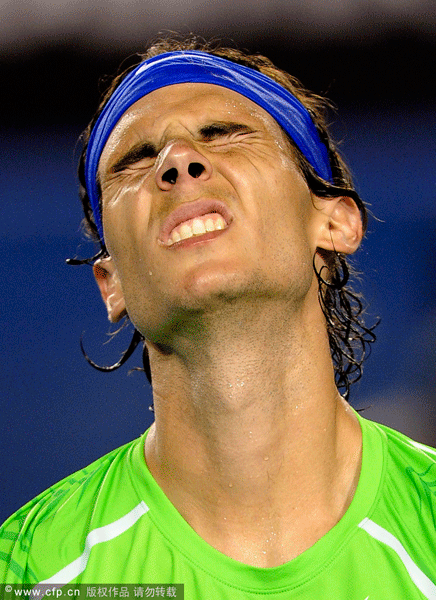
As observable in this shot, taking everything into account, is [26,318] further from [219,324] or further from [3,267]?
[219,324]

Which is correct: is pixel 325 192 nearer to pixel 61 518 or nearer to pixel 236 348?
pixel 236 348

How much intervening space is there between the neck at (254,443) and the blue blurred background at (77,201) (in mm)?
1843

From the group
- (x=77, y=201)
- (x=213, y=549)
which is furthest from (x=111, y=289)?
(x=77, y=201)

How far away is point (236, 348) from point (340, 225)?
618mm

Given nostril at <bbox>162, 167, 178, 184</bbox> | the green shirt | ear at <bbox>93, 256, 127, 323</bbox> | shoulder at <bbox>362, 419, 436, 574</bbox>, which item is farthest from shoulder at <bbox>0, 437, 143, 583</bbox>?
nostril at <bbox>162, 167, 178, 184</bbox>

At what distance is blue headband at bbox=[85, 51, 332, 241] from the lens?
2137 millimetres

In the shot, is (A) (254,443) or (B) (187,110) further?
(B) (187,110)

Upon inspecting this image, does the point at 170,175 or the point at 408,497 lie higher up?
the point at 170,175

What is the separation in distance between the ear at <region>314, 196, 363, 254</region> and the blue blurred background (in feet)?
5.69

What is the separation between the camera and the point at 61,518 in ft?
6.37

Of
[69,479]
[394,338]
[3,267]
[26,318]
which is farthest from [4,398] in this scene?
[394,338]

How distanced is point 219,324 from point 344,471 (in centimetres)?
53

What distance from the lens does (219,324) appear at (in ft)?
5.90

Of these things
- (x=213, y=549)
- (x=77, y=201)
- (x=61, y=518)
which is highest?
(x=77, y=201)
